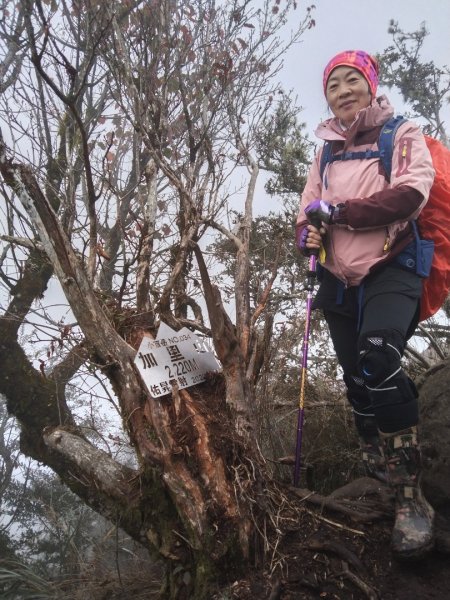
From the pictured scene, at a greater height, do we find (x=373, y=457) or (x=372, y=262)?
(x=372, y=262)

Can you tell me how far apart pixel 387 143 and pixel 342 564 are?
1.99 metres

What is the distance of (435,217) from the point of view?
2119mm

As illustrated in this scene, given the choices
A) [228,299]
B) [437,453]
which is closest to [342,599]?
[437,453]

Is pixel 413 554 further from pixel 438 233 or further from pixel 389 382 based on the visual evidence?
pixel 438 233

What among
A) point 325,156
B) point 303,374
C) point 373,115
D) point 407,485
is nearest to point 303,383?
point 303,374

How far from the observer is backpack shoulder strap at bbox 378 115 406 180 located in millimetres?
2178

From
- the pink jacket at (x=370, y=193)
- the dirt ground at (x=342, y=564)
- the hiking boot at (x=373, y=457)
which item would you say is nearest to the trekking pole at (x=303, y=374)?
the pink jacket at (x=370, y=193)

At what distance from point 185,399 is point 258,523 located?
690mm

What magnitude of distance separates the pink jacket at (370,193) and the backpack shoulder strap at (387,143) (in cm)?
3

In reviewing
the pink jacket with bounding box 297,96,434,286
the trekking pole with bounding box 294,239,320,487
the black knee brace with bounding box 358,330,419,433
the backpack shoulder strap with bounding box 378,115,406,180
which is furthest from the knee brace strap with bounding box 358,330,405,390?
the backpack shoulder strap with bounding box 378,115,406,180

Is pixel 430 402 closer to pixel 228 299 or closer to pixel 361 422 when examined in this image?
pixel 361 422

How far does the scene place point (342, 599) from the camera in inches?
59.7

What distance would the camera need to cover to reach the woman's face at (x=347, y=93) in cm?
239

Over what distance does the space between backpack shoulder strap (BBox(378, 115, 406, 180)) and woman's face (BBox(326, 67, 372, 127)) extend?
27cm
